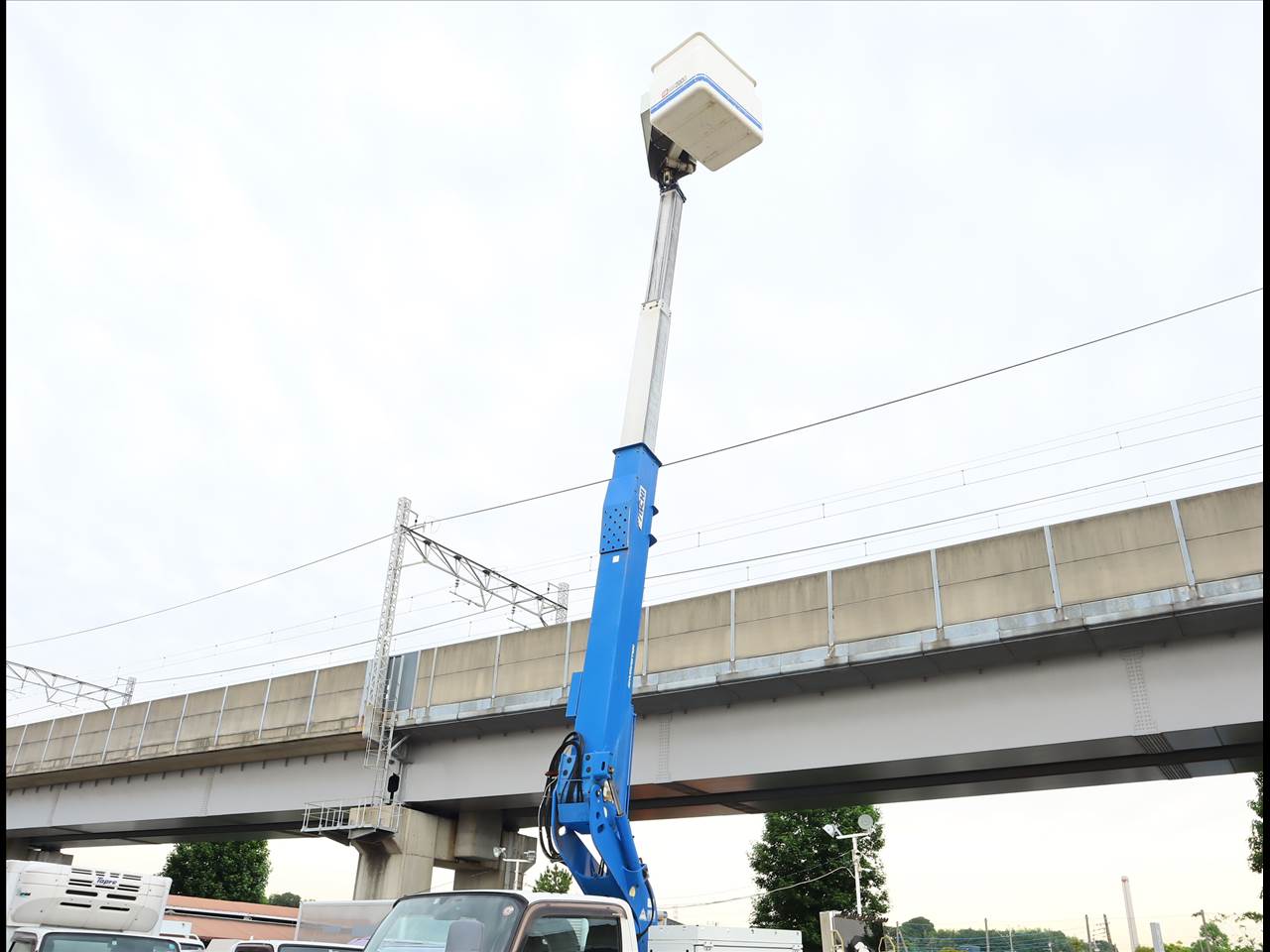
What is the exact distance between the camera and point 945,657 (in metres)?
16.4

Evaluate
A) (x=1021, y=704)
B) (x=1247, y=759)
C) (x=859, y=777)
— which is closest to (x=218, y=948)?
(x=859, y=777)

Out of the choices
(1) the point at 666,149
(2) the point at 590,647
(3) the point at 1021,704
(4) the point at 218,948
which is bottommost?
(4) the point at 218,948

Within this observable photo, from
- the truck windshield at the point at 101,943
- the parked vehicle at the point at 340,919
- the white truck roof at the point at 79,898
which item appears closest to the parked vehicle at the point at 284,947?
the white truck roof at the point at 79,898

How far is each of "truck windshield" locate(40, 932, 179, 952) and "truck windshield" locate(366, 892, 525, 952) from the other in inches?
241

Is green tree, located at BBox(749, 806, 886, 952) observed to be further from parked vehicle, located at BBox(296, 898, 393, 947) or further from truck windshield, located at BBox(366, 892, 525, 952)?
truck windshield, located at BBox(366, 892, 525, 952)

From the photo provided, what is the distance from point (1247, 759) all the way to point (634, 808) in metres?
13.1

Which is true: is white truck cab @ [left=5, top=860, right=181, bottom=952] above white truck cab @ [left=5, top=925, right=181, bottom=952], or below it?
above

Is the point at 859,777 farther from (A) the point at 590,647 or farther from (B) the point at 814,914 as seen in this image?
(B) the point at 814,914

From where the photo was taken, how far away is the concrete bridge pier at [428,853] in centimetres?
2344

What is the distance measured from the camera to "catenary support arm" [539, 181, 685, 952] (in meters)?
8.12

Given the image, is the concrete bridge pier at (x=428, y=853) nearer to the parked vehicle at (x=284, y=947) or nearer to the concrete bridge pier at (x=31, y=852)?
the parked vehicle at (x=284, y=947)

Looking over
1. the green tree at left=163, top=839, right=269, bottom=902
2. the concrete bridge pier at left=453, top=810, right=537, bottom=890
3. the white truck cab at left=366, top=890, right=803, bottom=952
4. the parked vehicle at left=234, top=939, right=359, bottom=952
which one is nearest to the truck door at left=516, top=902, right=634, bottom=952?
the white truck cab at left=366, top=890, right=803, bottom=952

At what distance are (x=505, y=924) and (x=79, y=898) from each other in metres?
10.1

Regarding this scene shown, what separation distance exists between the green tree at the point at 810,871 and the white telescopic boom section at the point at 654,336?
1573 inches
